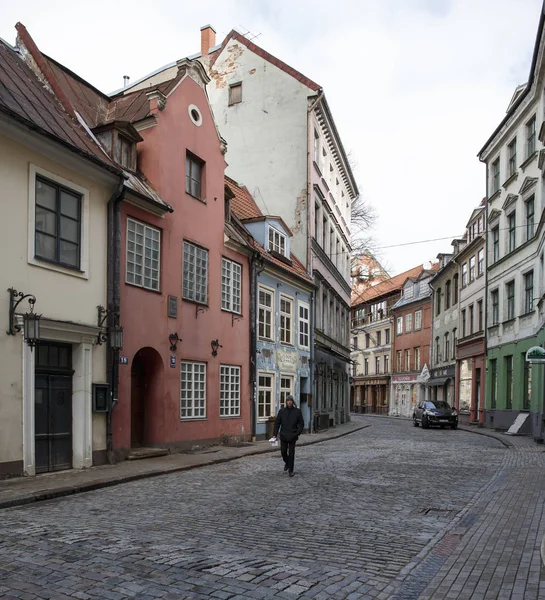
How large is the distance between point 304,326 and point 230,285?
7.30m

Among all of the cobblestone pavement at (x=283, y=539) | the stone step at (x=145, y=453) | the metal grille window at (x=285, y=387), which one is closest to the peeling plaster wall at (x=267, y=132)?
the metal grille window at (x=285, y=387)

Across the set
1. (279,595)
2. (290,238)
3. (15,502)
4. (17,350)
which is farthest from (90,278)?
(290,238)

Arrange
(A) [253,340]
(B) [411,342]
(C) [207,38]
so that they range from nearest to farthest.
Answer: (A) [253,340] < (C) [207,38] < (B) [411,342]

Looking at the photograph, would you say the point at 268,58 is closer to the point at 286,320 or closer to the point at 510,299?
the point at 286,320

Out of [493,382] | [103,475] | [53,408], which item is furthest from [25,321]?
[493,382]

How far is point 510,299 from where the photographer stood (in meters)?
30.4

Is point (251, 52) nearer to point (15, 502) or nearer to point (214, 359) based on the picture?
point (214, 359)

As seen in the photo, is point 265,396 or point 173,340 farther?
point 265,396

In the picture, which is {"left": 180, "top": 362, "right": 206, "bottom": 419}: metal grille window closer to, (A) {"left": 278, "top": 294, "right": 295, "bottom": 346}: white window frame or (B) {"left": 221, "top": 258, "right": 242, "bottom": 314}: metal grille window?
(B) {"left": 221, "top": 258, "right": 242, "bottom": 314}: metal grille window

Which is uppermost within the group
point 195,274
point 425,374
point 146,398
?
point 195,274

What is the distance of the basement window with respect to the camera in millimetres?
29891

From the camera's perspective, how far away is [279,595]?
521 cm

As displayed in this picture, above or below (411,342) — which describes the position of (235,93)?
above

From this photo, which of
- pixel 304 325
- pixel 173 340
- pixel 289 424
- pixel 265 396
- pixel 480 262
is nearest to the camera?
pixel 289 424
